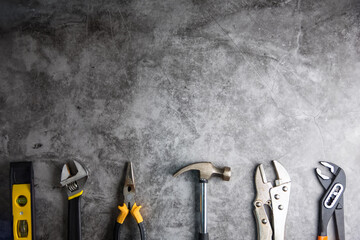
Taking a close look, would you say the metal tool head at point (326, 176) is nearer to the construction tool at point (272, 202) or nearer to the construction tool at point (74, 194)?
the construction tool at point (272, 202)

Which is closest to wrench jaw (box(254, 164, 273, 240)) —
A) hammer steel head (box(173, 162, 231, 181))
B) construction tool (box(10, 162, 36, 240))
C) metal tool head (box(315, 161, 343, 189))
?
hammer steel head (box(173, 162, 231, 181))

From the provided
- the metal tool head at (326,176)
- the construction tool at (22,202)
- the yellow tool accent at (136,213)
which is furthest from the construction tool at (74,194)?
the metal tool head at (326,176)

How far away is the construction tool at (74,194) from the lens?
2152mm

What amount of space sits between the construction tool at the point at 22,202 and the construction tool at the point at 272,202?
151 cm

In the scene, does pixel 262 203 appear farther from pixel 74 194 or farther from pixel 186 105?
pixel 74 194

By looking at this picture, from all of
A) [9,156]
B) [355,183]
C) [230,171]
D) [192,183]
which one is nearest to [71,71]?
[9,156]

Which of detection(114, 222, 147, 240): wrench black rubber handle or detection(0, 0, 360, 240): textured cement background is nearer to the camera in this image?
detection(114, 222, 147, 240): wrench black rubber handle

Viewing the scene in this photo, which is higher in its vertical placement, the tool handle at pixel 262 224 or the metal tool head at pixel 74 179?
the metal tool head at pixel 74 179

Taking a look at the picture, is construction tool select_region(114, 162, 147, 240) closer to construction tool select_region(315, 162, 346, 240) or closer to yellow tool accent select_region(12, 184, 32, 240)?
yellow tool accent select_region(12, 184, 32, 240)

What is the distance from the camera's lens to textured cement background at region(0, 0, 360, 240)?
2207 millimetres

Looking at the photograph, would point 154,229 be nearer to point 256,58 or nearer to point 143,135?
point 143,135

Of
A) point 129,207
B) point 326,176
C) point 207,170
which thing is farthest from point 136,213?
point 326,176

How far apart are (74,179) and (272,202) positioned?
137cm

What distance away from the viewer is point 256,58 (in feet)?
7.32
